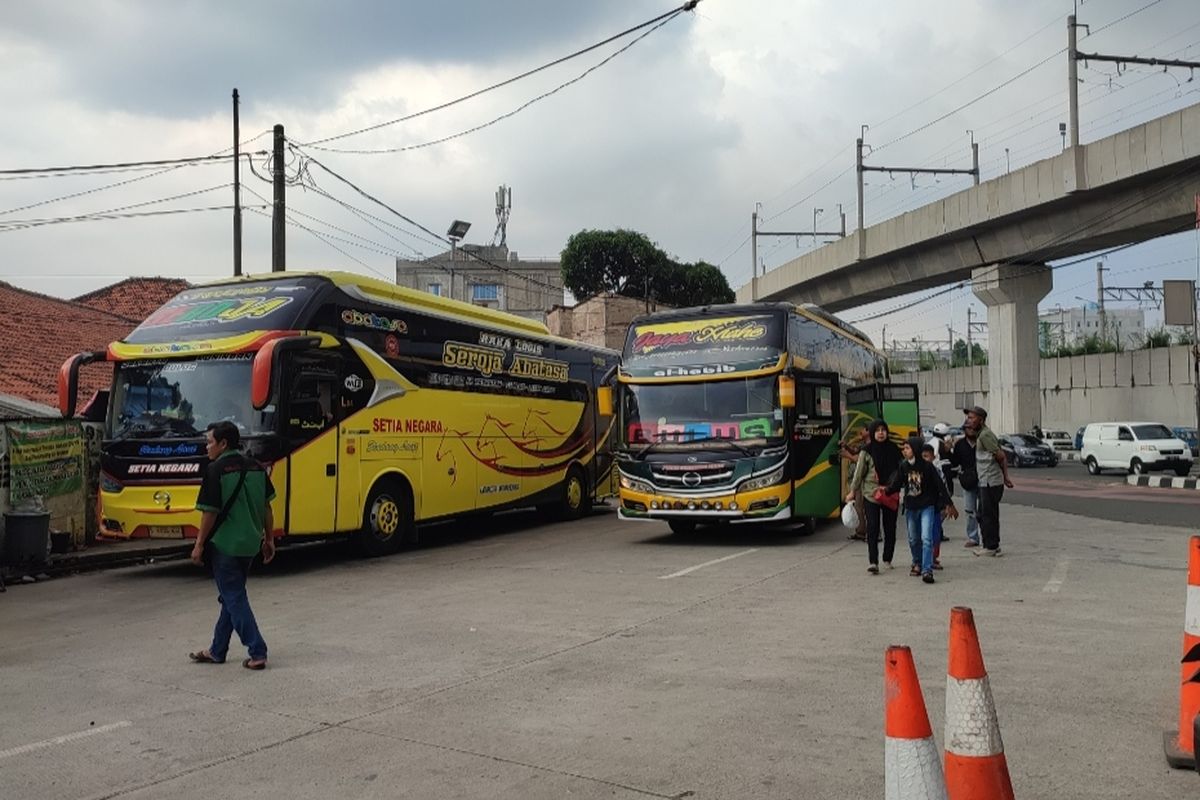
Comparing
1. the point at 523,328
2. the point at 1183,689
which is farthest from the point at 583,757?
the point at 523,328

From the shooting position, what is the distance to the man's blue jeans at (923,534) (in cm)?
1099

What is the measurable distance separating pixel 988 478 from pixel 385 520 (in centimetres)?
806

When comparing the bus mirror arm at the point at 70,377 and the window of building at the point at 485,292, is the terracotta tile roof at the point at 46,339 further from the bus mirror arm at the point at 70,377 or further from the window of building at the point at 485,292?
the window of building at the point at 485,292

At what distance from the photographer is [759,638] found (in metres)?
8.12

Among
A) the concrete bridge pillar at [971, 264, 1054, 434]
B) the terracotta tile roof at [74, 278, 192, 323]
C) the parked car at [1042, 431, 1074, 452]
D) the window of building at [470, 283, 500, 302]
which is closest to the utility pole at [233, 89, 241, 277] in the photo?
the terracotta tile roof at [74, 278, 192, 323]

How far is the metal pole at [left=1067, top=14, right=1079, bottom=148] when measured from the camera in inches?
1308

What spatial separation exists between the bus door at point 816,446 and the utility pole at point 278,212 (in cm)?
1126

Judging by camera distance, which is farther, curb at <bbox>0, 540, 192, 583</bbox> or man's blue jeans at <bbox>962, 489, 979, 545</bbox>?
man's blue jeans at <bbox>962, 489, 979, 545</bbox>

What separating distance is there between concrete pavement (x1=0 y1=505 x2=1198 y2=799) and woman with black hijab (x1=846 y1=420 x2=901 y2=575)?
415 mm

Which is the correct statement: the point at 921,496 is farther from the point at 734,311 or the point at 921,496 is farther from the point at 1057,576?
the point at 734,311

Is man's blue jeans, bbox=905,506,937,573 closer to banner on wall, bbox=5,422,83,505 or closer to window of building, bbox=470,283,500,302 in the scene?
banner on wall, bbox=5,422,83,505

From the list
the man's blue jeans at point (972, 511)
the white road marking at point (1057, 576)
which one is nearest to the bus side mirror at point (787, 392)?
the man's blue jeans at point (972, 511)

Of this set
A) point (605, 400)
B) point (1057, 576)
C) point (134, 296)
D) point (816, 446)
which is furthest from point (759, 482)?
point (134, 296)

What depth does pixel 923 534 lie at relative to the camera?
1120 cm
